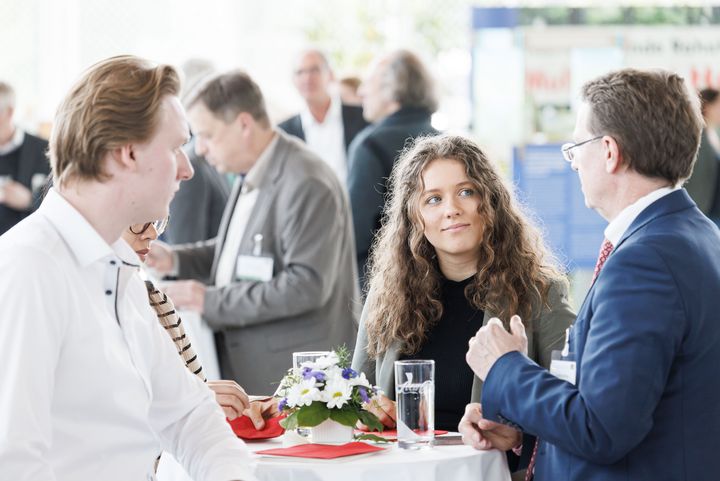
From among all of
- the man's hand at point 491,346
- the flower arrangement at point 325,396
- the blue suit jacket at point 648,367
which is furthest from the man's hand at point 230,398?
the blue suit jacket at point 648,367

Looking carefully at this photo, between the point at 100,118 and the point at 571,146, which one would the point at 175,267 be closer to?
the point at 571,146

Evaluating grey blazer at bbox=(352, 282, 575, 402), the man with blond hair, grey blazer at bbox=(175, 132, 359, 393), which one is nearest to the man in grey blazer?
grey blazer at bbox=(175, 132, 359, 393)

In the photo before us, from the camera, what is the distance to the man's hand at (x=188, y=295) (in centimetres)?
427

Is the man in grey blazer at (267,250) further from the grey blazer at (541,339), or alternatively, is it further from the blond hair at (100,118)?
the blond hair at (100,118)

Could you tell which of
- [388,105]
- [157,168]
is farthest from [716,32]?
[157,168]

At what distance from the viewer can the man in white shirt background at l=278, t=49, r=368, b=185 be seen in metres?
6.64

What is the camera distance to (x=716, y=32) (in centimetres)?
663

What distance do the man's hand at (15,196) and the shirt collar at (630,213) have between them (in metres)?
4.76

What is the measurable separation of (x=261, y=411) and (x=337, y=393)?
0.29 metres

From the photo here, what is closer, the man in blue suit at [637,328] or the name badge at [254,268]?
the man in blue suit at [637,328]

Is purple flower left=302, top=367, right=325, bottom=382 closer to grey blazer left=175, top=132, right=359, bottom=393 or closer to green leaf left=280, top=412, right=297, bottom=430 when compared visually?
green leaf left=280, top=412, right=297, bottom=430

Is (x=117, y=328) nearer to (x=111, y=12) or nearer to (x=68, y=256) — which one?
(x=68, y=256)

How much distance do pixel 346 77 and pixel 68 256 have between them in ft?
21.5

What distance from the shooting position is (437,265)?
10.3ft
